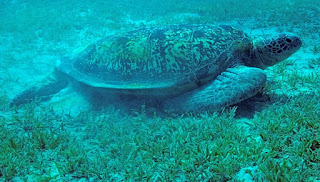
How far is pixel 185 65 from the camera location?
10.9ft

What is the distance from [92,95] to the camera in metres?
3.92

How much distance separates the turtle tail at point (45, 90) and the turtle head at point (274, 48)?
141 inches

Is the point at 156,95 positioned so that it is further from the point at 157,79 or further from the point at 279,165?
the point at 279,165

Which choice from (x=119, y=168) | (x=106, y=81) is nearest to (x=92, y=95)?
(x=106, y=81)

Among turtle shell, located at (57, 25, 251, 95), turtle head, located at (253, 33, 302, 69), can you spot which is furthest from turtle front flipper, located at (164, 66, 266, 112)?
turtle head, located at (253, 33, 302, 69)

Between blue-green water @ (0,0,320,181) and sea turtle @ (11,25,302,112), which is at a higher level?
sea turtle @ (11,25,302,112)

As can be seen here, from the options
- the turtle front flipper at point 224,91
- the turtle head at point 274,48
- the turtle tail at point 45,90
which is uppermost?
the turtle head at point 274,48

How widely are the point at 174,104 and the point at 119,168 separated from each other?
4.80 ft

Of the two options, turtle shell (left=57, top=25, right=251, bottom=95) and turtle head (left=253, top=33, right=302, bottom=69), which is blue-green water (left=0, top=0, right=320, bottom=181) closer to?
turtle shell (left=57, top=25, right=251, bottom=95)

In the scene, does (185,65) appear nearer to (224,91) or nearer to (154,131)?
(224,91)

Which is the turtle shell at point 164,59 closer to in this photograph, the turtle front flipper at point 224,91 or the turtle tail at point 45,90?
the turtle front flipper at point 224,91

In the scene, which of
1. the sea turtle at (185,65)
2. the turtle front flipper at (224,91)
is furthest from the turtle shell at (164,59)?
the turtle front flipper at (224,91)

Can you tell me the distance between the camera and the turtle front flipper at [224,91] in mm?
2877

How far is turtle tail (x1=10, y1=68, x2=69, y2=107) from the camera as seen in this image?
375 cm
